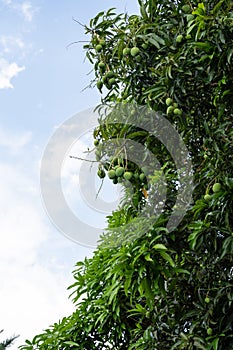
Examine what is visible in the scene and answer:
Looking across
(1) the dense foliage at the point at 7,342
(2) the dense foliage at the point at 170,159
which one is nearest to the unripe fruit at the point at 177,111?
(2) the dense foliage at the point at 170,159

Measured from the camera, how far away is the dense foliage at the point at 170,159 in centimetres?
181

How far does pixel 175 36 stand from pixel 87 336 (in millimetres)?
1521

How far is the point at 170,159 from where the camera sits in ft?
7.07

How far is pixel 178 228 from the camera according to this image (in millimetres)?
1996

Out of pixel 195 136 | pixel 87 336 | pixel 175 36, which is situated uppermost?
pixel 175 36

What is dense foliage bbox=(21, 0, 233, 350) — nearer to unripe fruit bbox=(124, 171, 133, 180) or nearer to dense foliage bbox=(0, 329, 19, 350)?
unripe fruit bbox=(124, 171, 133, 180)

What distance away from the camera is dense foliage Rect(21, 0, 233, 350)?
71.4 inches

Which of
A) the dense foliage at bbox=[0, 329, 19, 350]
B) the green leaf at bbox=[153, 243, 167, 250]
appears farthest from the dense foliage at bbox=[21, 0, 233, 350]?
the dense foliage at bbox=[0, 329, 19, 350]

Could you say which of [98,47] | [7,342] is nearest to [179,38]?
[98,47]

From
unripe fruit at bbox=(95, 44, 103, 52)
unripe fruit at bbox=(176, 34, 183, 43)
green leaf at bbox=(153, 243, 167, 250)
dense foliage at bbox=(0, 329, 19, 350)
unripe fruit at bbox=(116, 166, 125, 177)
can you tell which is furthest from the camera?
dense foliage at bbox=(0, 329, 19, 350)

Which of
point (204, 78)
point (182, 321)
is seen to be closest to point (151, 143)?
point (204, 78)

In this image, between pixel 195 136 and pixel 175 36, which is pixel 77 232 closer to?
pixel 195 136

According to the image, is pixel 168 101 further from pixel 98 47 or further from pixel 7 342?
pixel 7 342

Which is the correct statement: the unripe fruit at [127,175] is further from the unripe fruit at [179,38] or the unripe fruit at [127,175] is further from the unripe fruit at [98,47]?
the unripe fruit at [98,47]
